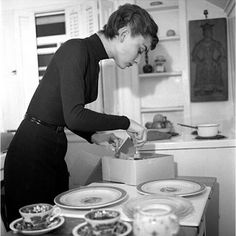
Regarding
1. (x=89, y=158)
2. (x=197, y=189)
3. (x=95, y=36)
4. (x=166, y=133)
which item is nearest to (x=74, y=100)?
(x=95, y=36)

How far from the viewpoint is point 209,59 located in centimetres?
280

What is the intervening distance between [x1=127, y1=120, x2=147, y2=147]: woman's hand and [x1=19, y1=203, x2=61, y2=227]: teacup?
547 millimetres

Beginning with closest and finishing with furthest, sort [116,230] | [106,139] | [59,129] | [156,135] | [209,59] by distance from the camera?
[116,230] → [59,129] → [106,139] → [156,135] → [209,59]

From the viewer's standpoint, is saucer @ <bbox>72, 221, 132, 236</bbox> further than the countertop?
No

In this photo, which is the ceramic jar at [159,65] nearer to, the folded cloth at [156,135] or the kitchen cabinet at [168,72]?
the kitchen cabinet at [168,72]

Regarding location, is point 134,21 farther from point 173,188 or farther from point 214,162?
point 214,162

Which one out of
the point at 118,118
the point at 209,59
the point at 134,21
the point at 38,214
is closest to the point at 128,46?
the point at 134,21

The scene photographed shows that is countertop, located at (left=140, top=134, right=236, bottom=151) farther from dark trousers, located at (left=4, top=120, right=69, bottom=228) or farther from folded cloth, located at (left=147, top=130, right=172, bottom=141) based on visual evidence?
dark trousers, located at (left=4, top=120, right=69, bottom=228)

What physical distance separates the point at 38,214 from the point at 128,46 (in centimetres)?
81

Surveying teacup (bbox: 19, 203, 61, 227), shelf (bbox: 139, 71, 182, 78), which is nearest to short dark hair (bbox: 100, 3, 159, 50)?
teacup (bbox: 19, 203, 61, 227)

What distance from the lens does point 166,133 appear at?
2180mm

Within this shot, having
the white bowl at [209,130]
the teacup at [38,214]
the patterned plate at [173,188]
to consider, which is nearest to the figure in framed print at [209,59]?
the white bowl at [209,130]

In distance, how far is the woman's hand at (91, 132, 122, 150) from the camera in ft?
5.04

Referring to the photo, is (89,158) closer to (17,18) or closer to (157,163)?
(157,163)
